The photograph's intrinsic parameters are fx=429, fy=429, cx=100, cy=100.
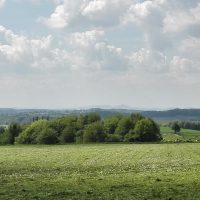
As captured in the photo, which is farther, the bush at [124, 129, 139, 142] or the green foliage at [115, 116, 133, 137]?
the green foliage at [115, 116, 133, 137]

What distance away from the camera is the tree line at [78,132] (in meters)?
132

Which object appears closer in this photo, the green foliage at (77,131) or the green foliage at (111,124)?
the green foliage at (77,131)

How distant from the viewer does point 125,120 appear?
147000 millimetres

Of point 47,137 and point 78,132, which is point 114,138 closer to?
point 78,132

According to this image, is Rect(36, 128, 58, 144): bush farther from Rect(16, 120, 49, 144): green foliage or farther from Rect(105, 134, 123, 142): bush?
Rect(105, 134, 123, 142): bush

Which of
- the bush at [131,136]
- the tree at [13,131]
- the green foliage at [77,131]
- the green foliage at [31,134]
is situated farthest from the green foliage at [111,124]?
the tree at [13,131]

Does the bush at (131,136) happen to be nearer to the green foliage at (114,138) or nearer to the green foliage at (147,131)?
the green foliage at (147,131)

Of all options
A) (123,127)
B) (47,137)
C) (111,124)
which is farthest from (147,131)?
(47,137)

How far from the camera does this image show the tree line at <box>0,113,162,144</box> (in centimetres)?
13238

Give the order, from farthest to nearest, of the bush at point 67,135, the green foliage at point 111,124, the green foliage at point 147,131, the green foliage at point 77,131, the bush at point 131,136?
the green foliage at point 111,124 < the bush at point 67,135 < the bush at point 131,136 < the green foliage at point 147,131 < the green foliage at point 77,131

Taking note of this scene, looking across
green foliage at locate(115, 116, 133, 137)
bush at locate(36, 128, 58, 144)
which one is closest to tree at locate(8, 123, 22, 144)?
bush at locate(36, 128, 58, 144)

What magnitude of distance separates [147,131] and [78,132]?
22.6m

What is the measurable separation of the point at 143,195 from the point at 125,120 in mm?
125392

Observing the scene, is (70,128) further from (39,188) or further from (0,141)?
(39,188)
